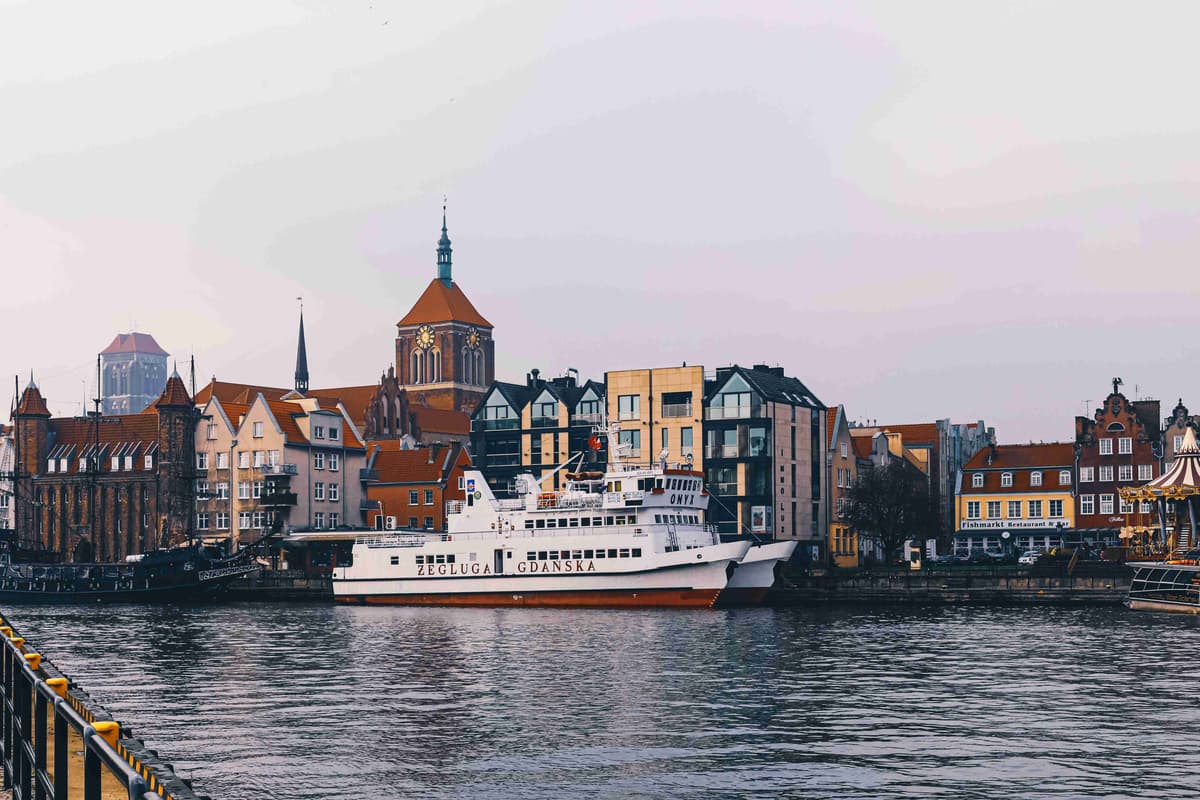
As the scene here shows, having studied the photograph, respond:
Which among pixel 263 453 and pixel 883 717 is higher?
pixel 263 453

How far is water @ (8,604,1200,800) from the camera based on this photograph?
26391mm

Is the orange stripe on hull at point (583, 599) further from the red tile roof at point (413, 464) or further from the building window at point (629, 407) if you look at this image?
the red tile roof at point (413, 464)

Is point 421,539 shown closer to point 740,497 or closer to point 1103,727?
point 740,497

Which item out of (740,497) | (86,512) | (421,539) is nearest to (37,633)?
(421,539)

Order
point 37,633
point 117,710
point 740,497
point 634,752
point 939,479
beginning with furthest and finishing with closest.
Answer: point 939,479, point 740,497, point 37,633, point 117,710, point 634,752

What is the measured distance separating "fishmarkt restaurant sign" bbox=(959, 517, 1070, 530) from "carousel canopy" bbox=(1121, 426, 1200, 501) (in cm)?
3259

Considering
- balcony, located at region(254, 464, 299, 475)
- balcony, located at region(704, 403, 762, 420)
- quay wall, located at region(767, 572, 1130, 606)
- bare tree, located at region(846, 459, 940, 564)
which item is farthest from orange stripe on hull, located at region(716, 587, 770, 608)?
balcony, located at region(254, 464, 299, 475)

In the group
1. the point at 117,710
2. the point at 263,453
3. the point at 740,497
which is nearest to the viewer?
the point at 117,710

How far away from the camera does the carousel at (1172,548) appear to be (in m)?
77.2

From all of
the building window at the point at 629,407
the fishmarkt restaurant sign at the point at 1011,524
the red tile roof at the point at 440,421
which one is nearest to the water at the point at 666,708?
the building window at the point at 629,407

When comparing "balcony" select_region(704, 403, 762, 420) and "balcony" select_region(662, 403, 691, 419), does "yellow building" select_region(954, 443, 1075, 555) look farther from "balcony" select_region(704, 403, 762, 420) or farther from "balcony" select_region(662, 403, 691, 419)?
"balcony" select_region(662, 403, 691, 419)

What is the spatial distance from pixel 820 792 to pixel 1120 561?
72.8 meters

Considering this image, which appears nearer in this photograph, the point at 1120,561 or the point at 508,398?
the point at 1120,561

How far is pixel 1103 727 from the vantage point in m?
32.4
